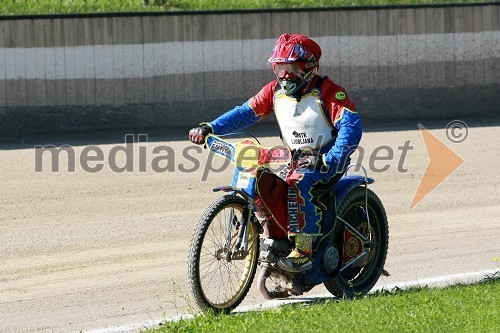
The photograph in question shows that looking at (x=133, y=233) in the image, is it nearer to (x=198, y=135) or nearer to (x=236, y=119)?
(x=236, y=119)

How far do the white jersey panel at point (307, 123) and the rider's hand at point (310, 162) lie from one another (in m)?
0.16

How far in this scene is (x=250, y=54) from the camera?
18.9 metres

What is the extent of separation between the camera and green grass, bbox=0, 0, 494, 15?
1897 centimetres

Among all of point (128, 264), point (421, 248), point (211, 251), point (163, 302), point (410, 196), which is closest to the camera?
point (211, 251)

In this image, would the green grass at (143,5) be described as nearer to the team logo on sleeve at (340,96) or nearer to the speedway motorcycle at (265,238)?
the speedway motorcycle at (265,238)

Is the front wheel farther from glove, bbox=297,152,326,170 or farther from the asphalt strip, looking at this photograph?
glove, bbox=297,152,326,170

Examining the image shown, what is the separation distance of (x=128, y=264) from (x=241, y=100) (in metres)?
9.53

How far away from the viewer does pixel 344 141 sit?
25.5ft

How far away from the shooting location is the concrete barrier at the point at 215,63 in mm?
17656

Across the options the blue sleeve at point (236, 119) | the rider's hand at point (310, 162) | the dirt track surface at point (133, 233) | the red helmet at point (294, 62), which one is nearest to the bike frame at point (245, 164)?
the rider's hand at point (310, 162)

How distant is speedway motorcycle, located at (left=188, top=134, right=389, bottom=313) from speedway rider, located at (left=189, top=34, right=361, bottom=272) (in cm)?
10

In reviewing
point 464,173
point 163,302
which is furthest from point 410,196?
point 163,302

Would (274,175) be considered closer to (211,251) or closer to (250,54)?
(211,251)

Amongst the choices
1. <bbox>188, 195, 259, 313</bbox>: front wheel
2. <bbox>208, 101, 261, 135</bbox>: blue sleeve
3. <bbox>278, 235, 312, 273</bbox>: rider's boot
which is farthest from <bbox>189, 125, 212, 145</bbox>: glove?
<bbox>278, 235, 312, 273</bbox>: rider's boot
